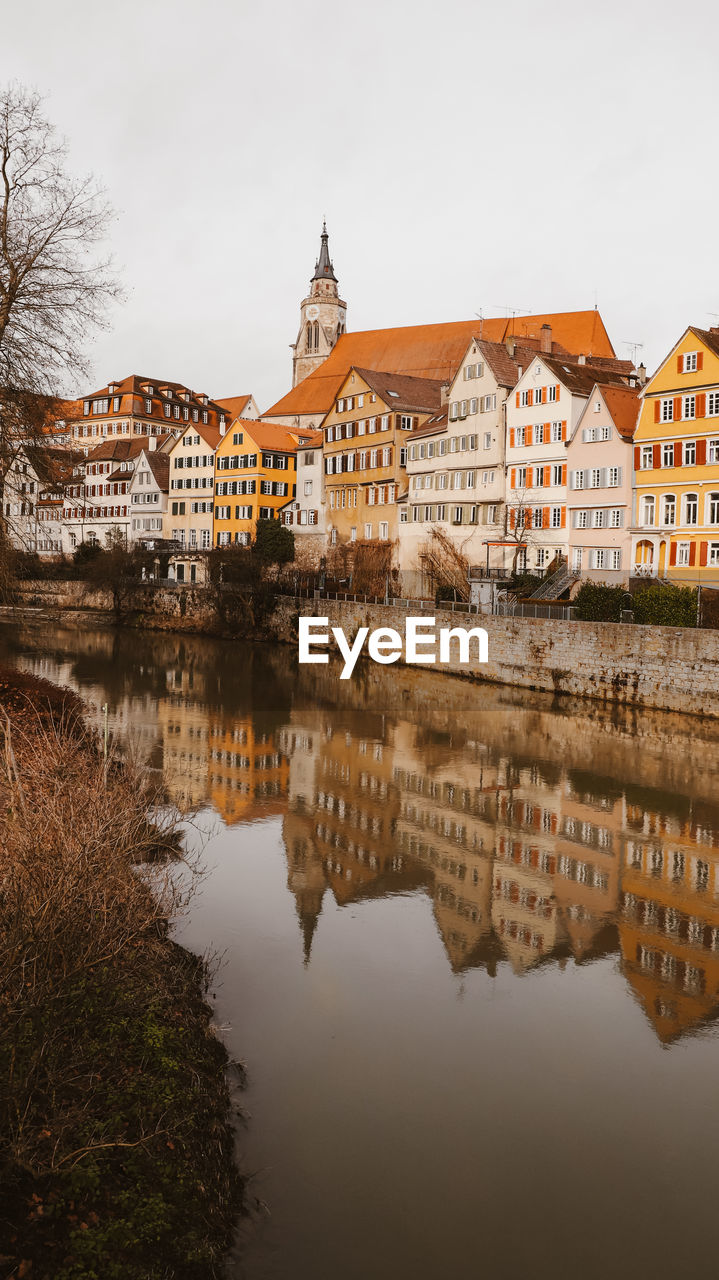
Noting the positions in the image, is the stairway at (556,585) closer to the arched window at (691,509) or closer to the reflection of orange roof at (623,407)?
the arched window at (691,509)

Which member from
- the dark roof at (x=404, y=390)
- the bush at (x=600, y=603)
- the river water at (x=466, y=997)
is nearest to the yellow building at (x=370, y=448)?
the dark roof at (x=404, y=390)

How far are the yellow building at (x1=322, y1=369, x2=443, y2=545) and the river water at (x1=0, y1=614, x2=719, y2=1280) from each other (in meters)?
29.6

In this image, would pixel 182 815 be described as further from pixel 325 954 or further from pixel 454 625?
pixel 454 625

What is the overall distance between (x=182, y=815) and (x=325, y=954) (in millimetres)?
6217

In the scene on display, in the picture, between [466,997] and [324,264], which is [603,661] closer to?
[466,997]

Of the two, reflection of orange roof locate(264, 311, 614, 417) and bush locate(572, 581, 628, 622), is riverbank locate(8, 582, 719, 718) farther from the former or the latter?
reflection of orange roof locate(264, 311, 614, 417)

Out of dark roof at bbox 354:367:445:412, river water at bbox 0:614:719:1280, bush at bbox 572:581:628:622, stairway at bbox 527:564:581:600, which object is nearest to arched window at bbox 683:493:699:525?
bush at bbox 572:581:628:622

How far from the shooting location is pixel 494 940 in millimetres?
12695

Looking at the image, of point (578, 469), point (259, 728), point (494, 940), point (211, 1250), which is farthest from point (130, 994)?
point (578, 469)

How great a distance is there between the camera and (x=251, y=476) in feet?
205

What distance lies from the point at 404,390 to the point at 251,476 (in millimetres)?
12452

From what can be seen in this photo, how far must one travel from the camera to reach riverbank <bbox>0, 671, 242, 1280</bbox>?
5.95 meters

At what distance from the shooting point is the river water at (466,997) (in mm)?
7246

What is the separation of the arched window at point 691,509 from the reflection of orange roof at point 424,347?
26022 millimetres
